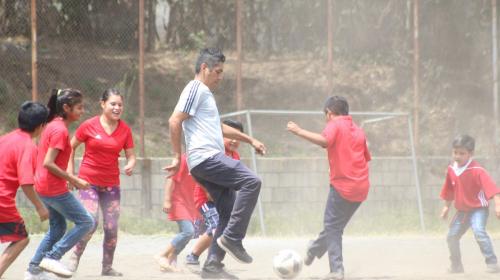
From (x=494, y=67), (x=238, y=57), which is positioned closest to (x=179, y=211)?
(x=238, y=57)

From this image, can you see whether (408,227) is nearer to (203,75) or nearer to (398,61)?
(398,61)

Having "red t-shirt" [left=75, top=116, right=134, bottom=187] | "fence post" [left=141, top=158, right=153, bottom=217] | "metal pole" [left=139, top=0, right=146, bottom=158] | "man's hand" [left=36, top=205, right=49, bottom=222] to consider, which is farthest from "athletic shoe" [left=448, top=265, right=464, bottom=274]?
"metal pole" [left=139, top=0, right=146, bottom=158]

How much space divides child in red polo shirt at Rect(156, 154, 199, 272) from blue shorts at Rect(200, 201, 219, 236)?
7.4 inches

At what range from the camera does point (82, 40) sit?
671 inches

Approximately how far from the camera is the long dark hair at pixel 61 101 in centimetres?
820

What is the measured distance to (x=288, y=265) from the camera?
8164 mm

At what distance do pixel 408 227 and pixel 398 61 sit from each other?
14.6 ft

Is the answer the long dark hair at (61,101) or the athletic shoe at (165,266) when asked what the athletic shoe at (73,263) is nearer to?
the athletic shoe at (165,266)

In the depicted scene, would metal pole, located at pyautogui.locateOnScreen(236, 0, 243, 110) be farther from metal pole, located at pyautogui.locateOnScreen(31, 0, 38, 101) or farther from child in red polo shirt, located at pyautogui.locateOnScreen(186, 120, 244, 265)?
child in red polo shirt, located at pyautogui.locateOnScreen(186, 120, 244, 265)

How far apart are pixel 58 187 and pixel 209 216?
6.09 ft

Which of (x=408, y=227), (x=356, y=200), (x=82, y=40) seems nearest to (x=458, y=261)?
(x=356, y=200)

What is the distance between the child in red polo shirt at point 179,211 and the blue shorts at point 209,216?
0.19 meters

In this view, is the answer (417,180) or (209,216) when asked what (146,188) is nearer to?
(417,180)

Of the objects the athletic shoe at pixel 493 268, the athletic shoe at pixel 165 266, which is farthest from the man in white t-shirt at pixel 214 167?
the athletic shoe at pixel 493 268
